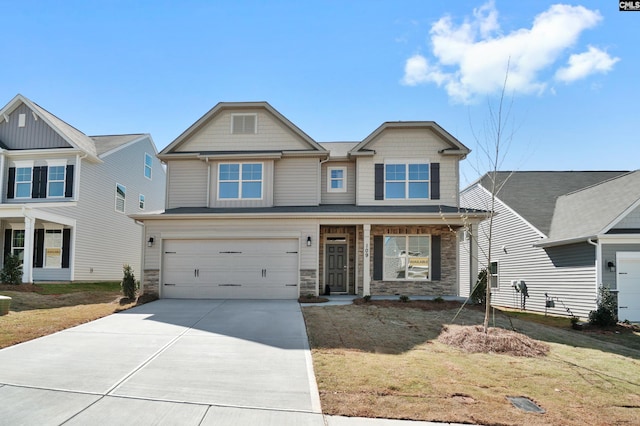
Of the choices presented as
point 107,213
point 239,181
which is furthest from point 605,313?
point 107,213

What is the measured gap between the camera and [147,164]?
24453 millimetres

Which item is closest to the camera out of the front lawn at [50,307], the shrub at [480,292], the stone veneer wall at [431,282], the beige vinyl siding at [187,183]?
the front lawn at [50,307]

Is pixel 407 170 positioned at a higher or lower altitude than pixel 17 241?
higher

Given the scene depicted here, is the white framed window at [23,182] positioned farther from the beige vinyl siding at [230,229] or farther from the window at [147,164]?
the beige vinyl siding at [230,229]

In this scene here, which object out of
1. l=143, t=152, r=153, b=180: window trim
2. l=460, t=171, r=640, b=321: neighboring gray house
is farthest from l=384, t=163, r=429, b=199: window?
l=143, t=152, r=153, b=180: window trim

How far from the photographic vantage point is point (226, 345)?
7.53m

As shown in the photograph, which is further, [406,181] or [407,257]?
[406,181]

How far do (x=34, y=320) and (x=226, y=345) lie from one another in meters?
5.44

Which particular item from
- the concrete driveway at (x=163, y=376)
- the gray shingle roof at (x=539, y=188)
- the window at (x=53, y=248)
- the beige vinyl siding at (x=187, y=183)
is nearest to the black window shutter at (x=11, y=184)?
the window at (x=53, y=248)

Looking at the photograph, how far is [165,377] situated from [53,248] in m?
16.5

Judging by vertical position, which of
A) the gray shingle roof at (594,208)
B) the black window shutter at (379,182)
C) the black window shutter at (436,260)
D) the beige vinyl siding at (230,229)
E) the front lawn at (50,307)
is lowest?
the front lawn at (50,307)

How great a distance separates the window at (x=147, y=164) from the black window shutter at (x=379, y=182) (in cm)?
1520

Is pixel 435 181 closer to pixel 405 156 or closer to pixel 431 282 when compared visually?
pixel 405 156

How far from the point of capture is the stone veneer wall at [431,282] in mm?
14875
